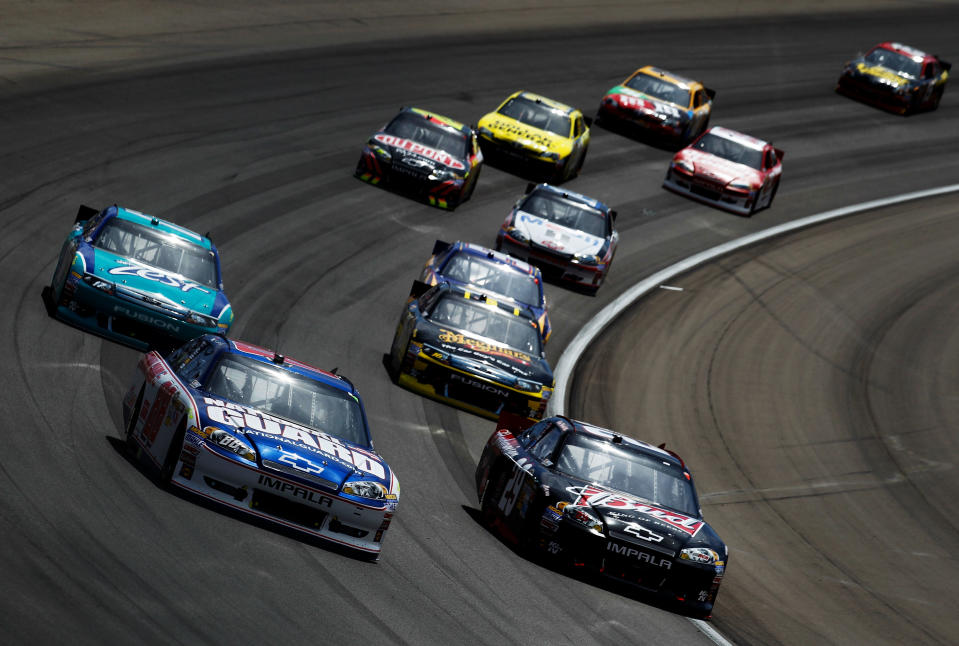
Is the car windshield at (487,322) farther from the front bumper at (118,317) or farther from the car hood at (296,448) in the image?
the car hood at (296,448)

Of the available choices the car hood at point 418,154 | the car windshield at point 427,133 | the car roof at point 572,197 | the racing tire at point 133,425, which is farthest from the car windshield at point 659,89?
the racing tire at point 133,425

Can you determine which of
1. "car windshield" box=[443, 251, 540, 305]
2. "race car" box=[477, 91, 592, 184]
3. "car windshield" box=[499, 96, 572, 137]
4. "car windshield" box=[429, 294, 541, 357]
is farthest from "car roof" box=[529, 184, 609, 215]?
"car windshield" box=[429, 294, 541, 357]

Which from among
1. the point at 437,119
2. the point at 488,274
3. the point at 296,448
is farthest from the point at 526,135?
the point at 296,448

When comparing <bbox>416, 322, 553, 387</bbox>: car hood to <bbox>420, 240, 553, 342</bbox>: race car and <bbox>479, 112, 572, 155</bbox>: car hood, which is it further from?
<bbox>479, 112, 572, 155</bbox>: car hood

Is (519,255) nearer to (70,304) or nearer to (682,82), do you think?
(70,304)

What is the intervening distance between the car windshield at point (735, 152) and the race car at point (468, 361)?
44.7 ft

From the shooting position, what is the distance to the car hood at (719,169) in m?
29.5

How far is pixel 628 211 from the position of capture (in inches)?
1113

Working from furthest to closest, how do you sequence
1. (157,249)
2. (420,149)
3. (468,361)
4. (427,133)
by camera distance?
(427,133)
(420,149)
(468,361)
(157,249)

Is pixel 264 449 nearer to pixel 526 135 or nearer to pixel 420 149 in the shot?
pixel 420 149

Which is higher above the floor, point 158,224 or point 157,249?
point 158,224

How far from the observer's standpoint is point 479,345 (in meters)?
17.3

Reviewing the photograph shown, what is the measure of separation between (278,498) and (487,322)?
24.0ft

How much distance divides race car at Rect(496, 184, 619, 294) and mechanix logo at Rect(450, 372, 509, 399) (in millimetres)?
6721
